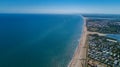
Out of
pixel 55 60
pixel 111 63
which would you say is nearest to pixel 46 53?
pixel 55 60

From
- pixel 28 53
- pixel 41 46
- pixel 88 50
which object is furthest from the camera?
pixel 41 46

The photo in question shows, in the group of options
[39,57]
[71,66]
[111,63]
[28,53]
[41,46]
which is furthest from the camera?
[41,46]

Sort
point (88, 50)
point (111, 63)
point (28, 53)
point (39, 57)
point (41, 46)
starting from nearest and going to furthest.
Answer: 1. point (111, 63)
2. point (39, 57)
3. point (28, 53)
4. point (88, 50)
5. point (41, 46)

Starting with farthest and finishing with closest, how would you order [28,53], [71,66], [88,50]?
[88,50]
[28,53]
[71,66]

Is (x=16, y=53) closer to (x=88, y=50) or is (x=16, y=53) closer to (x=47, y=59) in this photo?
(x=47, y=59)

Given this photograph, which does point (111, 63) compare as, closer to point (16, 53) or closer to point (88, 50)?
point (88, 50)

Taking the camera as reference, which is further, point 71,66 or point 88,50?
point 88,50

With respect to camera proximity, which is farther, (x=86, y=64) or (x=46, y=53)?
(x=46, y=53)

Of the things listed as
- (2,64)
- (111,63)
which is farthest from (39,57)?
(111,63)
